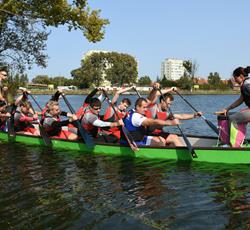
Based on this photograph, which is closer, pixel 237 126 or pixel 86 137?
pixel 237 126

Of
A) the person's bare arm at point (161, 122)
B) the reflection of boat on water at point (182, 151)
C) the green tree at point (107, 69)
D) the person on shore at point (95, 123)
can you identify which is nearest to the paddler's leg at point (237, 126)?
the reflection of boat on water at point (182, 151)

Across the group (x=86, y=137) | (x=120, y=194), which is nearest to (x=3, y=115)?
(x=86, y=137)

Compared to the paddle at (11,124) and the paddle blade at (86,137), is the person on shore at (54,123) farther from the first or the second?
the paddle at (11,124)

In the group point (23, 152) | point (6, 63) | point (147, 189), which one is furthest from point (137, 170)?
point (6, 63)

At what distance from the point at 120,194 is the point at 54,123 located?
5838mm

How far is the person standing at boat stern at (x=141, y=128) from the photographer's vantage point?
10.7 meters

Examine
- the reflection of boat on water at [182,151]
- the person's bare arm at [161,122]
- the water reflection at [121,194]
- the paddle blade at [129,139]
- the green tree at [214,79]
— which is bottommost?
the water reflection at [121,194]

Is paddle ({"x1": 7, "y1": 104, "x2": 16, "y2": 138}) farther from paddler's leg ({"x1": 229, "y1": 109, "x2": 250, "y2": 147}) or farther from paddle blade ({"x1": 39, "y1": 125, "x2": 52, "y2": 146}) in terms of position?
paddler's leg ({"x1": 229, "y1": 109, "x2": 250, "y2": 147})

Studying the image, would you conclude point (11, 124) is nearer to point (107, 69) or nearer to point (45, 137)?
point (45, 137)

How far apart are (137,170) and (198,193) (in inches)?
94.9

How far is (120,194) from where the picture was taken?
784 centimetres

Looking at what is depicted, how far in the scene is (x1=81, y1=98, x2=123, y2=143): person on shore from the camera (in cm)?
1172

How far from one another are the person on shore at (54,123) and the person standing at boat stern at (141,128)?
2315mm

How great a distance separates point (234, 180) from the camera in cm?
871
